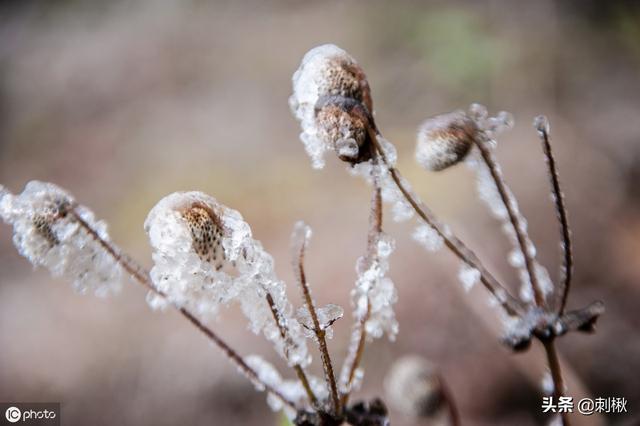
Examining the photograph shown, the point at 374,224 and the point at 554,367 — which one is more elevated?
the point at 374,224

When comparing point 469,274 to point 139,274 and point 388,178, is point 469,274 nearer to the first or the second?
point 388,178

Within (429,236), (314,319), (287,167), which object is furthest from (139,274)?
(287,167)

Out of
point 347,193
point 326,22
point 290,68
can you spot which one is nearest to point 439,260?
point 347,193

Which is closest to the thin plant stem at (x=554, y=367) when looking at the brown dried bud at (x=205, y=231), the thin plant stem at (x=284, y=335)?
the thin plant stem at (x=284, y=335)

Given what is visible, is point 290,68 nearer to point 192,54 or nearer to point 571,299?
point 192,54

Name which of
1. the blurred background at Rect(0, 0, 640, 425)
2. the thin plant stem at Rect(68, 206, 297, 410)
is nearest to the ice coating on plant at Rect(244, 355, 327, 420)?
the thin plant stem at Rect(68, 206, 297, 410)

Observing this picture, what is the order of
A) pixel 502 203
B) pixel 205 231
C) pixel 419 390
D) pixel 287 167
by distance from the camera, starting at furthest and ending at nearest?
pixel 287 167, pixel 419 390, pixel 502 203, pixel 205 231
